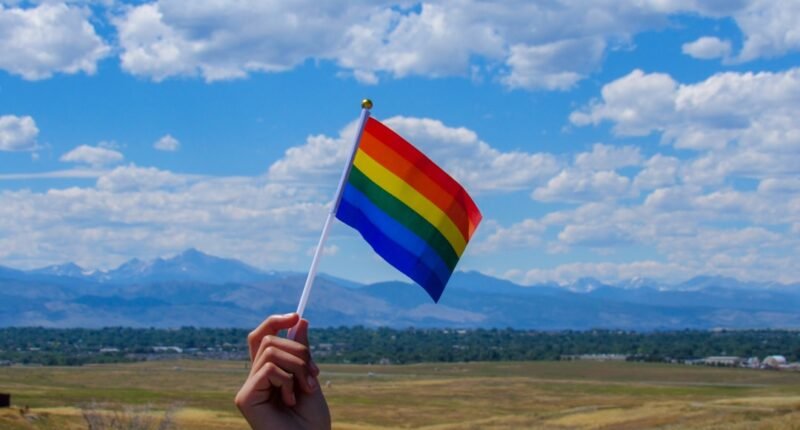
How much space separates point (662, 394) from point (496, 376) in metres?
40.6

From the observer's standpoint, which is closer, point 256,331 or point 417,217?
point 256,331

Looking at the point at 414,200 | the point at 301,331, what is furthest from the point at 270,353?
the point at 414,200

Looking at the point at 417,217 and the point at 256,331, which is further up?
the point at 417,217

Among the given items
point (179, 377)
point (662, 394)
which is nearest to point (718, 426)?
point (662, 394)

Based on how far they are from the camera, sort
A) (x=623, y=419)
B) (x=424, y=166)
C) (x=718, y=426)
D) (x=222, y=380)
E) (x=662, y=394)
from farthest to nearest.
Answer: (x=222, y=380) < (x=662, y=394) < (x=623, y=419) < (x=718, y=426) < (x=424, y=166)

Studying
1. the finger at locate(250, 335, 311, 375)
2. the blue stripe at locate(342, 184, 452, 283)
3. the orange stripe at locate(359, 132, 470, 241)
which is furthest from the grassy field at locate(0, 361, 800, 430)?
the finger at locate(250, 335, 311, 375)

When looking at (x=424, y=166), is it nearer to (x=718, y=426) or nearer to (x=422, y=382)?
(x=718, y=426)

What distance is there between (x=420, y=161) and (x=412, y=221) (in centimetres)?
48

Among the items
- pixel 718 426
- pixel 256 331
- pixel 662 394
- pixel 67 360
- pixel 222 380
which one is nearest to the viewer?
pixel 256 331

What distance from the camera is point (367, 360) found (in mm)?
199000

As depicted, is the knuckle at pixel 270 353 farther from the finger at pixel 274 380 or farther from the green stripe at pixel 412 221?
the green stripe at pixel 412 221

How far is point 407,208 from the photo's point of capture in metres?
9.55

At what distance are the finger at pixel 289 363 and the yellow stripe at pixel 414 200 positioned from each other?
142 inches

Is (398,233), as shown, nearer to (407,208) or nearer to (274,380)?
(407,208)
